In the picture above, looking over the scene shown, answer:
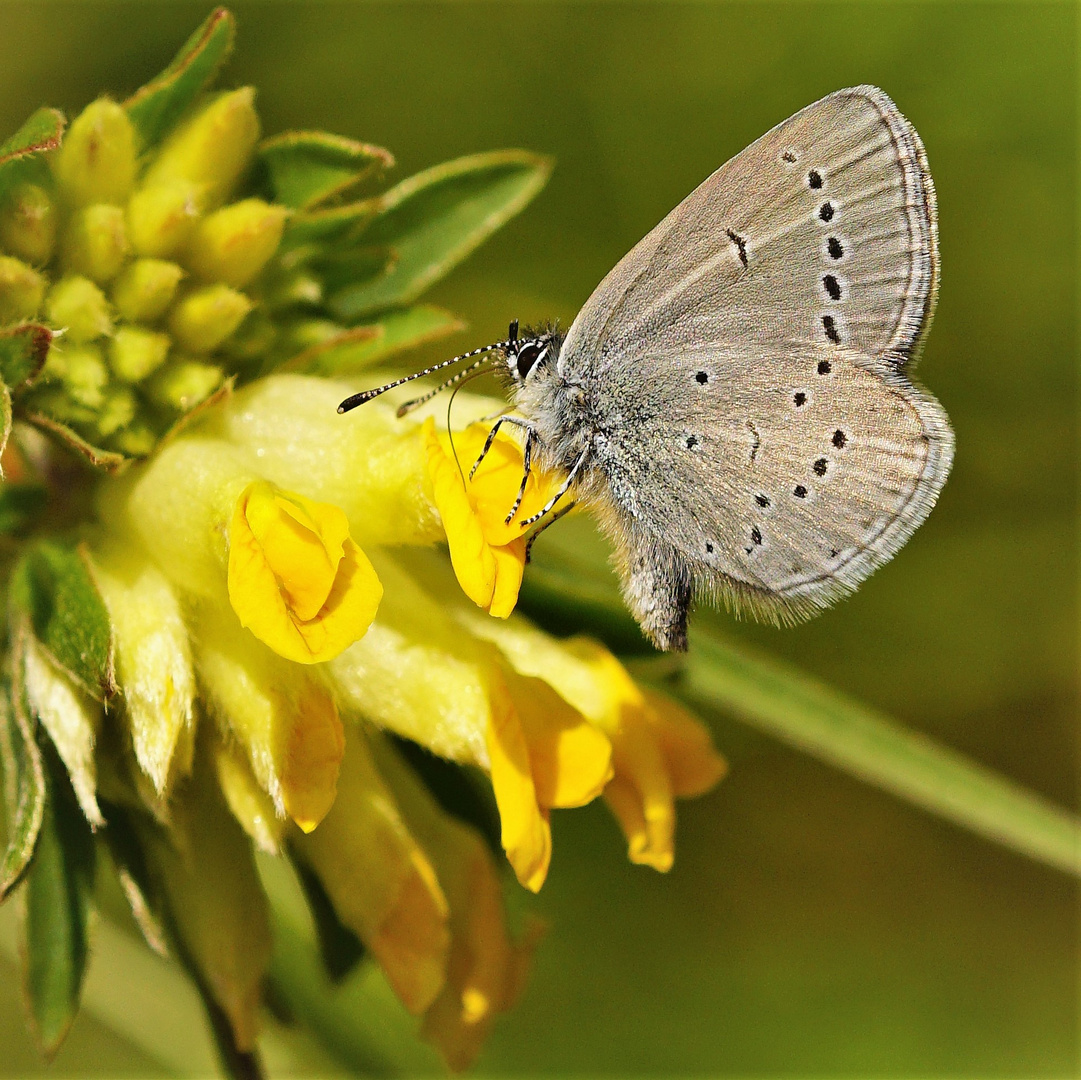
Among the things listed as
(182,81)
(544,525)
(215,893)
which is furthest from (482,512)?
(182,81)

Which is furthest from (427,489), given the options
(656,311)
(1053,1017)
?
(1053,1017)

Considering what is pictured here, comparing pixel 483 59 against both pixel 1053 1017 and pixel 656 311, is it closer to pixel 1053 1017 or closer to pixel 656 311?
pixel 656 311

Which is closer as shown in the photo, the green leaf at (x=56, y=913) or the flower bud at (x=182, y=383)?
the green leaf at (x=56, y=913)

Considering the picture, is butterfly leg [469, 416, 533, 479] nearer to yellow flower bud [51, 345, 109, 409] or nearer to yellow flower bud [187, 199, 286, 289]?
yellow flower bud [187, 199, 286, 289]

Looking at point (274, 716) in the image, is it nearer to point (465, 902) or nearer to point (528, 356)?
point (465, 902)

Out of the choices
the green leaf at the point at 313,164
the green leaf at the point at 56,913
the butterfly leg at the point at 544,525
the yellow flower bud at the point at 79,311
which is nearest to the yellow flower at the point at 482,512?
the butterfly leg at the point at 544,525

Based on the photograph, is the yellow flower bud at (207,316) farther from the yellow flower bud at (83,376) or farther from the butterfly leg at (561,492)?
the butterfly leg at (561,492)
